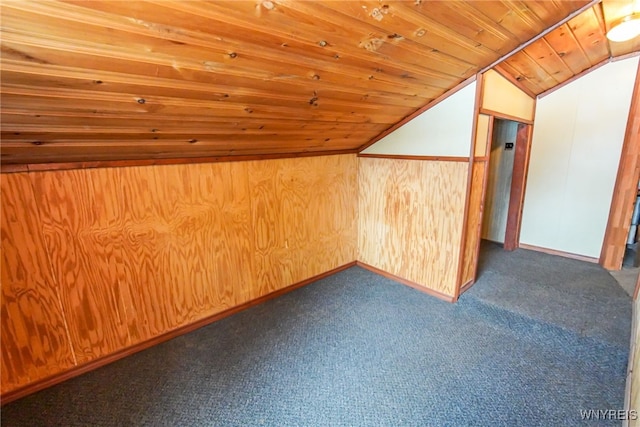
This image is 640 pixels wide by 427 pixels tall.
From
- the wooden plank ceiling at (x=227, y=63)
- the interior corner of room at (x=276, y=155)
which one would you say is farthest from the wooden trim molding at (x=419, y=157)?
the wooden plank ceiling at (x=227, y=63)

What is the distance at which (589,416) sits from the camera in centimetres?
147

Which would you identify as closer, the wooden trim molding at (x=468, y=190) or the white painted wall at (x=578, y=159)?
the wooden trim molding at (x=468, y=190)

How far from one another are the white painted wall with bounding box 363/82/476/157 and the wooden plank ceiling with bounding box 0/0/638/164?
16 cm

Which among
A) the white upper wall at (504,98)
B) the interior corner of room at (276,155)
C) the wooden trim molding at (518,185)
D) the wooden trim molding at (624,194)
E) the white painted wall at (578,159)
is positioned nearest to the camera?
the interior corner of room at (276,155)

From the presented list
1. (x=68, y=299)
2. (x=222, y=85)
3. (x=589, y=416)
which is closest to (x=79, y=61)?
(x=222, y=85)

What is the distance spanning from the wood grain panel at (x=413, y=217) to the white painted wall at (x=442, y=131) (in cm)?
11

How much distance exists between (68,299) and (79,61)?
1399 millimetres

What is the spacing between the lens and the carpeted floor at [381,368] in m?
1.53

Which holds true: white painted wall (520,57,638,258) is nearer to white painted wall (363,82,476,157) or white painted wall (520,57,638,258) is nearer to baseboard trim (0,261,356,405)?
white painted wall (363,82,476,157)

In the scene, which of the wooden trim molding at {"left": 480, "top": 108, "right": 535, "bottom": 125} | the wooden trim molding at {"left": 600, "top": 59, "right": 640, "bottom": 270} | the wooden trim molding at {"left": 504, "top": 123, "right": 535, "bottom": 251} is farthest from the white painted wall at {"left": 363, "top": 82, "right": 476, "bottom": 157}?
the wooden trim molding at {"left": 600, "top": 59, "right": 640, "bottom": 270}

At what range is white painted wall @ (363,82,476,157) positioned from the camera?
2199 mm

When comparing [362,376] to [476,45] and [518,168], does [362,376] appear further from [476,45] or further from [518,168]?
[518,168]

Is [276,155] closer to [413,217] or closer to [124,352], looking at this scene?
[413,217]

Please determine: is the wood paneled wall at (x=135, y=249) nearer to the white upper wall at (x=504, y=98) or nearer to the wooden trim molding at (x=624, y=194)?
the white upper wall at (x=504, y=98)
